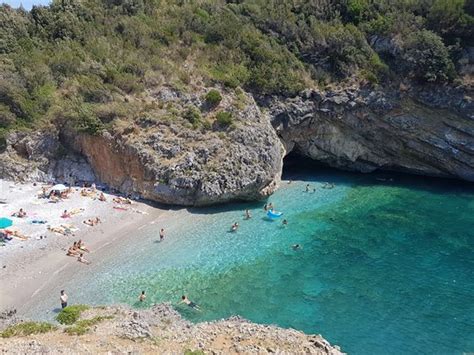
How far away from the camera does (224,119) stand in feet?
121

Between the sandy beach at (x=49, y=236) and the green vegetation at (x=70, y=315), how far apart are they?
139 inches

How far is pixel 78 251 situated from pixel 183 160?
35.4ft

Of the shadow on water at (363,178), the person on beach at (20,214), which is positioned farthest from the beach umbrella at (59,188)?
the shadow on water at (363,178)

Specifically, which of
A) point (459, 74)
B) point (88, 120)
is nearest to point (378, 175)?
point (459, 74)

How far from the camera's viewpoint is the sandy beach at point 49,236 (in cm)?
2461

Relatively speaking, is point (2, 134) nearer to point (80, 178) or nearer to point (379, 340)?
point (80, 178)

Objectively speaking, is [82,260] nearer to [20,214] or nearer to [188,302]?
[20,214]

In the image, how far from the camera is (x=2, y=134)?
36.5 m

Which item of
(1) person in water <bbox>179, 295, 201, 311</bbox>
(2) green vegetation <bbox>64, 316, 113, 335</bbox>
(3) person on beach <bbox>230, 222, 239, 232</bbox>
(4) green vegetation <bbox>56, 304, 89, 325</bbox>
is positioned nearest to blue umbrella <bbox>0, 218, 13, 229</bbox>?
(4) green vegetation <bbox>56, 304, 89, 325</bbox>

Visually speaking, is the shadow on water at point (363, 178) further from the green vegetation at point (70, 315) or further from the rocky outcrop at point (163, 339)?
the green vegetation at point (70, 315)

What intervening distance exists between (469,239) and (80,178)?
3062cm

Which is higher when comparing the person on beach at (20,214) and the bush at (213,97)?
the bush at (213,97)

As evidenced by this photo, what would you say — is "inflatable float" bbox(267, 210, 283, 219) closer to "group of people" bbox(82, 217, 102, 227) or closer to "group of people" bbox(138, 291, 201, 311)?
"group of people" bbox(138, 291, 201, 311)

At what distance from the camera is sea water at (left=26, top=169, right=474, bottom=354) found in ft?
72.8
